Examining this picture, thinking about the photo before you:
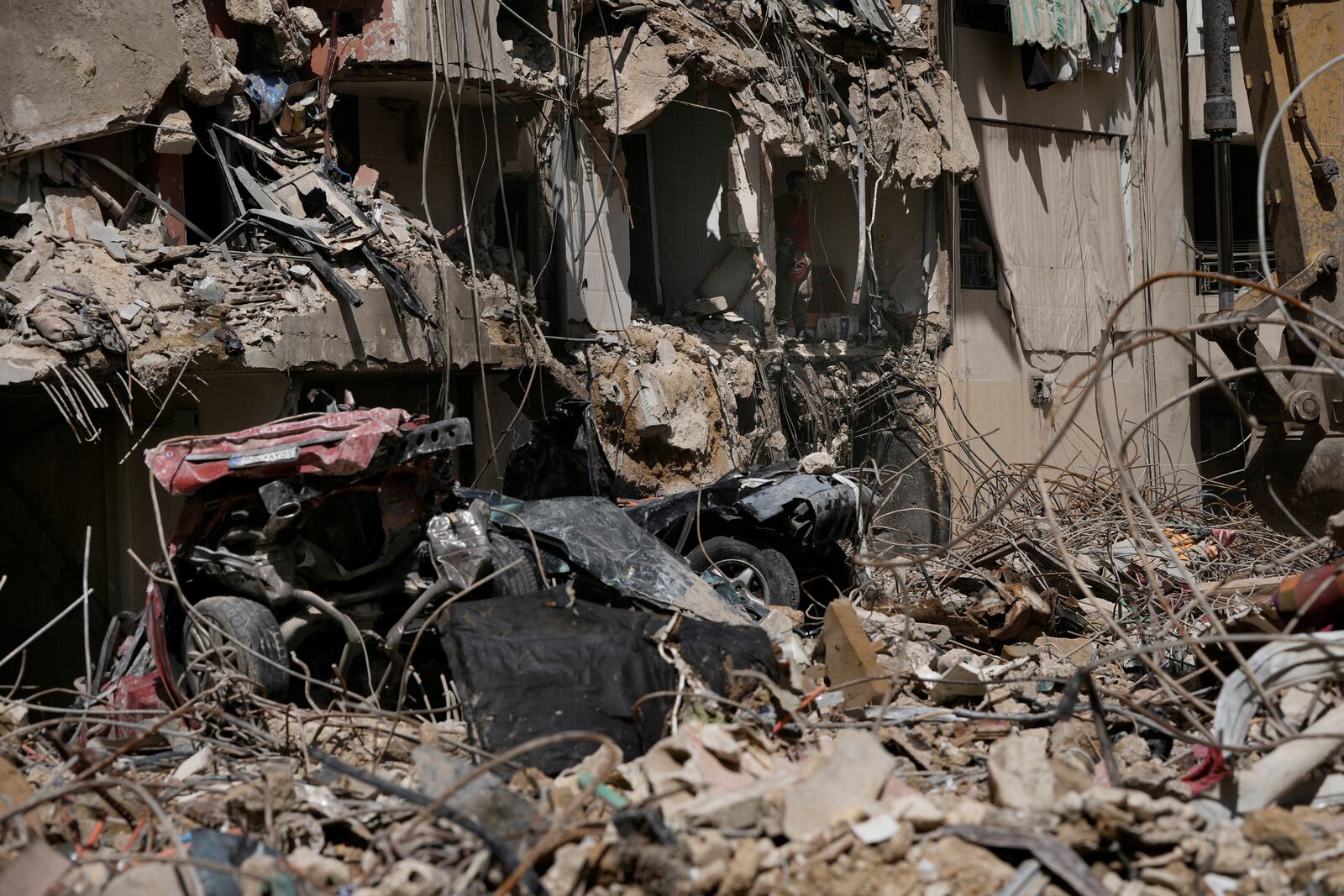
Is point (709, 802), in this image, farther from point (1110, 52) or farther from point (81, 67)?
point (1110, 52)

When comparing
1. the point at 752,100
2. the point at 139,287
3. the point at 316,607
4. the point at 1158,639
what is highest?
the point at 752,100

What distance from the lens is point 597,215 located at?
12.9 m

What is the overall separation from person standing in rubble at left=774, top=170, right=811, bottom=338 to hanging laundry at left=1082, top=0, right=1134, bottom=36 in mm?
4801

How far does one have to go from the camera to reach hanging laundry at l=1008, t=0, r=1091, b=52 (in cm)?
1708

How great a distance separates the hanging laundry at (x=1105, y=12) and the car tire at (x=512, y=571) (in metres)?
13.2

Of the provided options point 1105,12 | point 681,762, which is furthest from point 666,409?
point 1105,12

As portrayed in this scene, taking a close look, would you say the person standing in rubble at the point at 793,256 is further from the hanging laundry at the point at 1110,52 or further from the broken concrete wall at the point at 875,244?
the hanging laundry at the point at 1110,52

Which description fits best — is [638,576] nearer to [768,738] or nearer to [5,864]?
[768,738]

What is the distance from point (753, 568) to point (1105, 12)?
1178 centimetres

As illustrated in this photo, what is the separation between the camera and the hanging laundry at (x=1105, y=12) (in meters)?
17.7

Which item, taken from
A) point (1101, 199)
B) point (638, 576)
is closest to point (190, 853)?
point (638, 576)

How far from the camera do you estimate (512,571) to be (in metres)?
7.50

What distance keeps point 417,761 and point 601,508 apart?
3.50m

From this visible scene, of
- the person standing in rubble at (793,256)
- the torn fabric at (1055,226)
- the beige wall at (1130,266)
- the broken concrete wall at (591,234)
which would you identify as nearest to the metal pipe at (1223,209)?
the beige wall at (1130,266)
